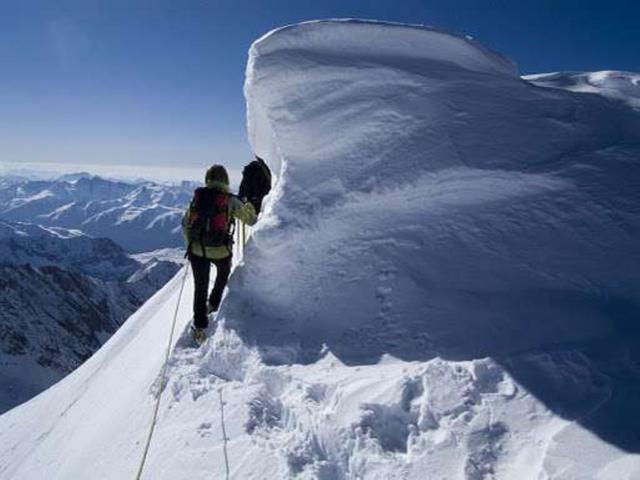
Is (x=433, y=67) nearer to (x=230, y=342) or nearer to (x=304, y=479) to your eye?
(x=230, y=342)

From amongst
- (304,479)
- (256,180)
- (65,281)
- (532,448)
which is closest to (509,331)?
(532,448)

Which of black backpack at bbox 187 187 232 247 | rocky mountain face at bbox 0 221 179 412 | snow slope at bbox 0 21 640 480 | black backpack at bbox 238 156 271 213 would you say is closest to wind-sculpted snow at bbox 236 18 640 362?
snow slope at bbox 0 21 640 480

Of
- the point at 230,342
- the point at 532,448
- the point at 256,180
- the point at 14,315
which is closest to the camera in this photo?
the point at 532,448

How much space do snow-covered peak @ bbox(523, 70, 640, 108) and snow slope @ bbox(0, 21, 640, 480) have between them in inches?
38.4

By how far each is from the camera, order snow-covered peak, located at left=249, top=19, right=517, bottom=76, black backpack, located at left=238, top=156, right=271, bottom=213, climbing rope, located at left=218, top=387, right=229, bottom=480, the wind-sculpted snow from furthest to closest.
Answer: black backpack, located at left=238, top=156, right=271, bottom=213
snow-covered peak, located at left=249, top=19, right=517, bottom=76
the wind-sculpted snow
climbing rope, located at left=218, top=387, right=229, bottom=480

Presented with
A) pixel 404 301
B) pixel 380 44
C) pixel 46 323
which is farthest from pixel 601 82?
pixel 46 323

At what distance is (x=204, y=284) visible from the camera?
870 cm

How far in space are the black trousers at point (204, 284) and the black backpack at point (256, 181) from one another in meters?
4.28

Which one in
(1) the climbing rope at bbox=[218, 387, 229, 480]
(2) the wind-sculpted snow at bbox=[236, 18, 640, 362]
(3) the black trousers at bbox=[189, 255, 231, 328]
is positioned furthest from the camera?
(3) the black trousers at bbox=[189, 255, 231, 328]

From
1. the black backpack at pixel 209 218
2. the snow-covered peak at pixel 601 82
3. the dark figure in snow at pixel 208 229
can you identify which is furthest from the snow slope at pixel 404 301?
the snow-covered peak at pixel 601 82

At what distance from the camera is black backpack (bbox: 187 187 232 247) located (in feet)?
28.2

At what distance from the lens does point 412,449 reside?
5133 millimetres

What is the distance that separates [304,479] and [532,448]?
2244 mm

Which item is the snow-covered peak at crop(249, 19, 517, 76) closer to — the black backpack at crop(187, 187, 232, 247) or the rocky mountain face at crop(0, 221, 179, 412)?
the black backpack at crop(187, 187, 232, 247)
